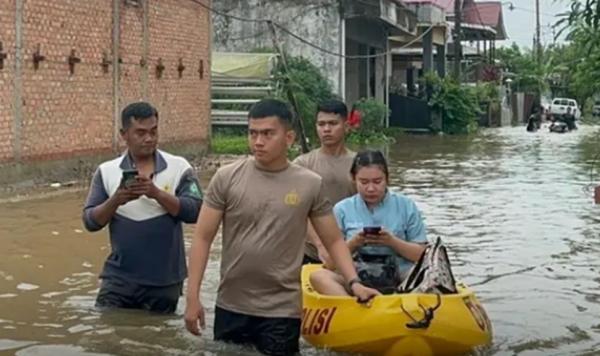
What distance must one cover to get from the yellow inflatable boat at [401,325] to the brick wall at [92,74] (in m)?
11.5

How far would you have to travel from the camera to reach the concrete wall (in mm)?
34281

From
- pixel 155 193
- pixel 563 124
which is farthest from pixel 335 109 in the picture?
pixel 563 124

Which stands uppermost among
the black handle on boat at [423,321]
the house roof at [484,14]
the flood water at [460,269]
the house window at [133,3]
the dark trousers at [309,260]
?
the house roof at [484,14]

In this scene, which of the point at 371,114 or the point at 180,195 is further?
the point at 371,114

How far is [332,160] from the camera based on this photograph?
851 cm

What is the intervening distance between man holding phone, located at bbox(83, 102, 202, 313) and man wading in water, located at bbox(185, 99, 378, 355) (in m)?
0.83

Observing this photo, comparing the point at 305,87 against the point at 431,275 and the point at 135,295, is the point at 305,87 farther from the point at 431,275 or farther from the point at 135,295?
the point at 431,275

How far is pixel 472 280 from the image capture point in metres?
11.2

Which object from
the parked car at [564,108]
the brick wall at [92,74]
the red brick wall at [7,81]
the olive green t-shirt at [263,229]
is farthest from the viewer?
the parked car at [564,108]

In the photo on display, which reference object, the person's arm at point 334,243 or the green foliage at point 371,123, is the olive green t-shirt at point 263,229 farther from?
the green foliage at point 371,123

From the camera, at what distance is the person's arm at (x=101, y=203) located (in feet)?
21.8

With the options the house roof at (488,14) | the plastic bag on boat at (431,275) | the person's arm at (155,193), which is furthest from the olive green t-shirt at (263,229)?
the house roof at (488,14)

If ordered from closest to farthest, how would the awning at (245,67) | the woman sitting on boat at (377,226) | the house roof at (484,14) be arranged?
the woman sitting on boat at (377,226) < the awning at (245,67) < the house roof at (484,14)

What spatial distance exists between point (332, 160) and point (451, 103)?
35.4 metres
